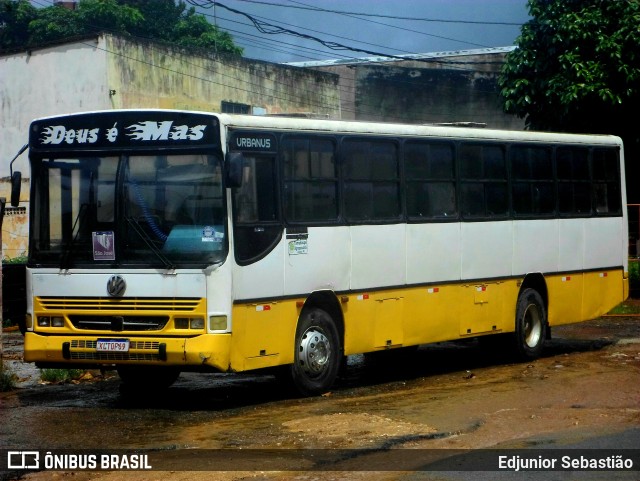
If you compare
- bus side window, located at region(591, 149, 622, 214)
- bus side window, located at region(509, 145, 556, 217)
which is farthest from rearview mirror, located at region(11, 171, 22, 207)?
bus side window, located at region(591, 149, 622, 214)

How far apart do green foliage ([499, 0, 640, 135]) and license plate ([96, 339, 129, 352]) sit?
1689 centimetres

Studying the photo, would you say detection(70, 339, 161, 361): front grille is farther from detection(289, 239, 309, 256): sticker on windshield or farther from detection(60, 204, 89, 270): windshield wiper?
detection(289, 239, 309, 256): sticker on windshield

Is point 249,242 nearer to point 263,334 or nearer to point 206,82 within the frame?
point 263,334

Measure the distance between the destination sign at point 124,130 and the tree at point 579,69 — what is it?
16.1 meters

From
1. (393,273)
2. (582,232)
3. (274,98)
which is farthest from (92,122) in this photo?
(274,98)

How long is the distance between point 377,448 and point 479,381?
16.2 feet

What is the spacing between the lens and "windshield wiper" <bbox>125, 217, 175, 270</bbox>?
11602 mm

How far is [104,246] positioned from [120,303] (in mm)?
603

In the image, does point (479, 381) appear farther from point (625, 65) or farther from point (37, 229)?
point (625, 65)

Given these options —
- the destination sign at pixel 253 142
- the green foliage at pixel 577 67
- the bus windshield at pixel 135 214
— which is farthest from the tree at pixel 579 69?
the bus windshield at pixel 135 214

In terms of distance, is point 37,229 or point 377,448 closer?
point 377,448

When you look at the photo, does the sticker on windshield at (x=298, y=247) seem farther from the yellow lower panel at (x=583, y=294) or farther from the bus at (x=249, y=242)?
the yellow lower panel at (x=583, y=294)

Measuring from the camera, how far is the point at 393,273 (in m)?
14.0

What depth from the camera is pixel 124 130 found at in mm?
11977
